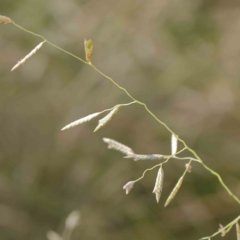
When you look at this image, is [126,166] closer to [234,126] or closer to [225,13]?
[234,126]

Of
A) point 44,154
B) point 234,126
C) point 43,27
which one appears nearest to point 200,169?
point 234,126

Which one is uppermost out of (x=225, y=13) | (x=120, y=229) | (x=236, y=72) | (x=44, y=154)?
(x=225, y=13)

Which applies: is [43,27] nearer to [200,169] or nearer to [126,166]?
[126,166]

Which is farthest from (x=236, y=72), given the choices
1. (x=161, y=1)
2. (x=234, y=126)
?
(x=161, y=1)

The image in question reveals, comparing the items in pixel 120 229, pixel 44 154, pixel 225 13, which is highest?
pixel 225 13

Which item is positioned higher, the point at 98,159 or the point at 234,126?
the point at 234,126

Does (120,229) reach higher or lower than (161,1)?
lower

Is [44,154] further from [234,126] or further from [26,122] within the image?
[234,126]
